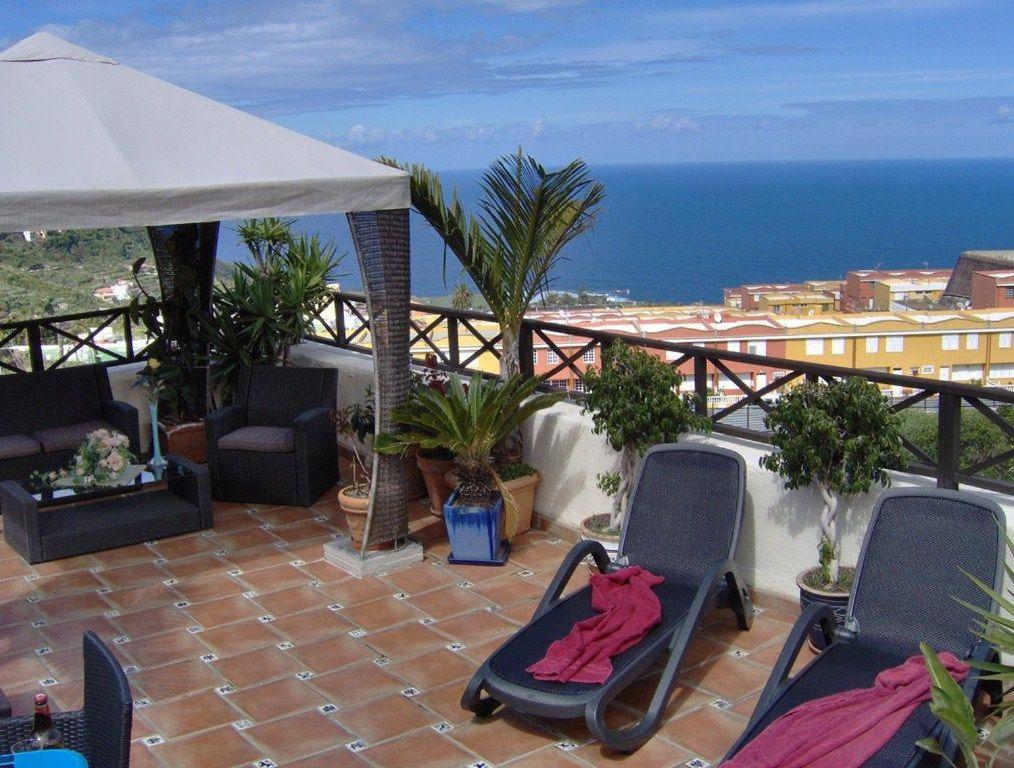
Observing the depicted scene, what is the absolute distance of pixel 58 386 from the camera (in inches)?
298

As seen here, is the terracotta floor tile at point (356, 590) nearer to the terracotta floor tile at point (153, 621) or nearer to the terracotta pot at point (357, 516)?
the terracotta pot at point (357, 516)

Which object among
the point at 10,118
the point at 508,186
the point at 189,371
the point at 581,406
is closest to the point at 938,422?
the point at 581,406

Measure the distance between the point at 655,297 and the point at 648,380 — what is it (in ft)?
191

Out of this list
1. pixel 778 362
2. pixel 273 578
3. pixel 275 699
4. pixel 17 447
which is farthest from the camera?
pixel 17 447

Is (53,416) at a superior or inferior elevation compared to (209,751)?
superior

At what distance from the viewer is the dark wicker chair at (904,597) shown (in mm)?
3969

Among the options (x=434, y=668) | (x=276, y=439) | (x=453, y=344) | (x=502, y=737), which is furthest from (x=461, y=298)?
(x=502, y=737)

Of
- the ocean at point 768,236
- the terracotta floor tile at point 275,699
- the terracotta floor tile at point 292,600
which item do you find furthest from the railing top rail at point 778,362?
the ocean at point 768,236

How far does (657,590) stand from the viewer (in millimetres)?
4922

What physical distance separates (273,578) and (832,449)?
3.28 meters

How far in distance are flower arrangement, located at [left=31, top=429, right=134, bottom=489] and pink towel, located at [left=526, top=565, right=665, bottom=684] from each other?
11.1 feet

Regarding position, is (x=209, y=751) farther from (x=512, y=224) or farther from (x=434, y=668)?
(x=512, y=224)

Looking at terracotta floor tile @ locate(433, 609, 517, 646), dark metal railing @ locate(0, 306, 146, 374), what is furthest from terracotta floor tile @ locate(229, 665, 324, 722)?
dark metal railing @ locate(0, 306, 146, 374)

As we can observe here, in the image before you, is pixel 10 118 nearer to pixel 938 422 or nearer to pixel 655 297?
pixel 938 422
